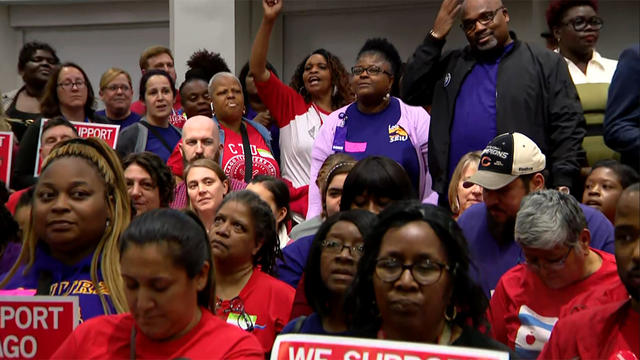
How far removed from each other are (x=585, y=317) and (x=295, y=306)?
1304mm

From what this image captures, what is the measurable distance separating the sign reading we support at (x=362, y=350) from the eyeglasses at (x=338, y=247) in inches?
32.8

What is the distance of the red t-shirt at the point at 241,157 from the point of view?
6996 millimetres

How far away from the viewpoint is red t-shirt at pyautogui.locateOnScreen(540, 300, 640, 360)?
3.38 metres

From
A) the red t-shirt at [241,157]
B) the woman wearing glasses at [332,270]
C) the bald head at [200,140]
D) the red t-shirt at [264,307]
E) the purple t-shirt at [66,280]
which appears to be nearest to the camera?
the purple t-shirt at [66,280]

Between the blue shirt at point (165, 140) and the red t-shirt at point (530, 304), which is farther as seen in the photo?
the blue shirt at point (165, 140)

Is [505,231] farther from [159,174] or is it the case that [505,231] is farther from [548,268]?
[159,174]

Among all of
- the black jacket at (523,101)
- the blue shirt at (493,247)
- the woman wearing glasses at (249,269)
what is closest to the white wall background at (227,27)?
the black jacket at (523,101)

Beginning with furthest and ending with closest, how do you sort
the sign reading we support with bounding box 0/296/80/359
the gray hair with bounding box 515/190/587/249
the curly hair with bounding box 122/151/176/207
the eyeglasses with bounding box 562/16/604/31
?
the eyeglasses with bounding box 562/16/604/31 → the curly hair with bounding box 122/151/176/207 → the gray hair with bounding box 515/190/587/249 → the sign reading we support with bounding box 0/296/80/359

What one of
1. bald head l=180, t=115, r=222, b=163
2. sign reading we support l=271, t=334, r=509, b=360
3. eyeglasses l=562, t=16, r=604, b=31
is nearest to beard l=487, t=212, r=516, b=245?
sign reading we support l=271, t=334, r=509, b=360

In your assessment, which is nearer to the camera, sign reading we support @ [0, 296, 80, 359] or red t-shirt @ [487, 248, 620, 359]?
sign reading we support @ [0, 296, 80, 359]

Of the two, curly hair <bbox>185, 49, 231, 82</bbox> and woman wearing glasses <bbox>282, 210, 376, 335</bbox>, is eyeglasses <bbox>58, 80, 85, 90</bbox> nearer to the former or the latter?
curly hair <bbox>185, 49, 231, 82</bbox>

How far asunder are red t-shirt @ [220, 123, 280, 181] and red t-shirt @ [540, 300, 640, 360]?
3775 mm

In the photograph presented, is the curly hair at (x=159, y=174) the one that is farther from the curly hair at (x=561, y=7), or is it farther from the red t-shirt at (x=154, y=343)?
the curly hair at (x=561, y=7)

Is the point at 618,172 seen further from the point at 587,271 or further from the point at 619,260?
the point at 619,260
